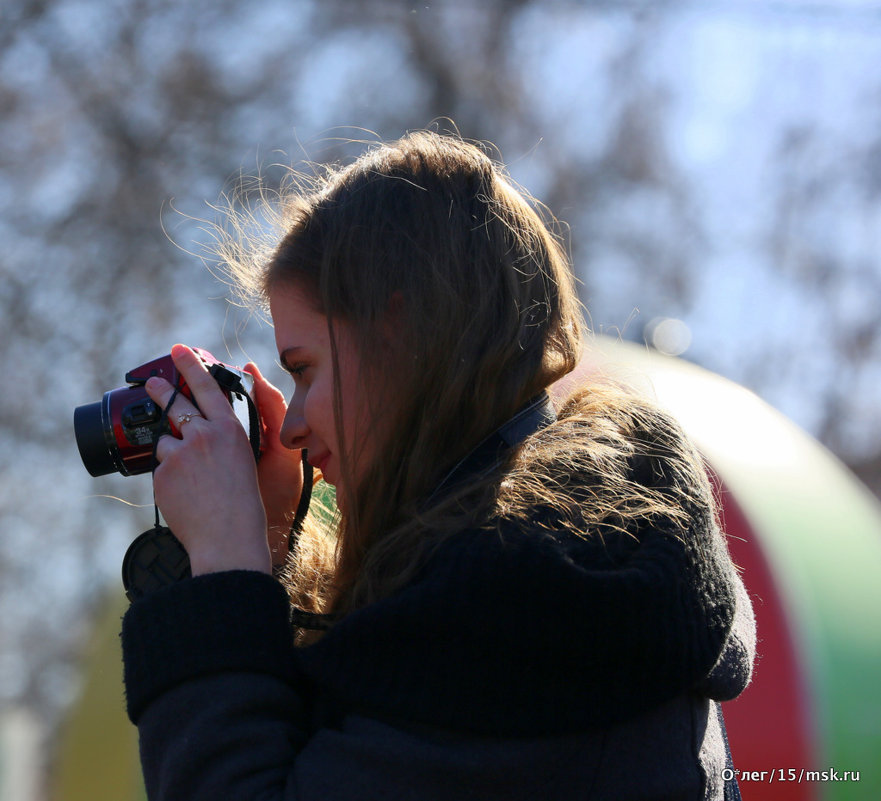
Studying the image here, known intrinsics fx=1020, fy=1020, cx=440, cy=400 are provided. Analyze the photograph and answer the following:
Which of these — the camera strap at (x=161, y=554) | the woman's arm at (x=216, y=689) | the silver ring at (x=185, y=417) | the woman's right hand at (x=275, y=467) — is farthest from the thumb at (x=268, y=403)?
the woman's arm at (x=216, y=689)

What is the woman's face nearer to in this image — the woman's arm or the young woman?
the young woman

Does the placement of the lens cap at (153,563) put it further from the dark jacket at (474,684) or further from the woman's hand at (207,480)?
the dark jacket at (474,684)

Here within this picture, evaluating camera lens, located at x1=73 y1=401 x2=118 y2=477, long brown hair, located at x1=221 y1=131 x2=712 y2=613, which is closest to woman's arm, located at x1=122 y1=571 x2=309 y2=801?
long brown hair, located at x1=221 y1=131 x2=712 y2=613

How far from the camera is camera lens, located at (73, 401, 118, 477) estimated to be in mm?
1573

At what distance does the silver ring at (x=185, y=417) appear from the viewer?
1.48 m

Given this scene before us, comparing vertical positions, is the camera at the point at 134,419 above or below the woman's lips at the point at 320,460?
above

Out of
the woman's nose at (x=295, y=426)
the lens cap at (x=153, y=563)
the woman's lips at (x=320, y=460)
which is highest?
the woman's nose at (x=295, y=426)

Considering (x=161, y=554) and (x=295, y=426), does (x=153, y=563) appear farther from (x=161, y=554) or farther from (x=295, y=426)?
(x=295, y=426)

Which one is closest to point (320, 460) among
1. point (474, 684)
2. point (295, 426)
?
point (295, 426)

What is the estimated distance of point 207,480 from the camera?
1.38 metres

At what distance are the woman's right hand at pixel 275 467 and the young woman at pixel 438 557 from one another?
0.60 feet

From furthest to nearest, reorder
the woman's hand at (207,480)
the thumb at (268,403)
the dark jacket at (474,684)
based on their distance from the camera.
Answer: the thumb at (268,403), the woman's hand at (207,480), the dark jacket at (474,684)

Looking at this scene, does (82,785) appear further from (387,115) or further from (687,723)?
(387,115)

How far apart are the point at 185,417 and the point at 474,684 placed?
635 mm
